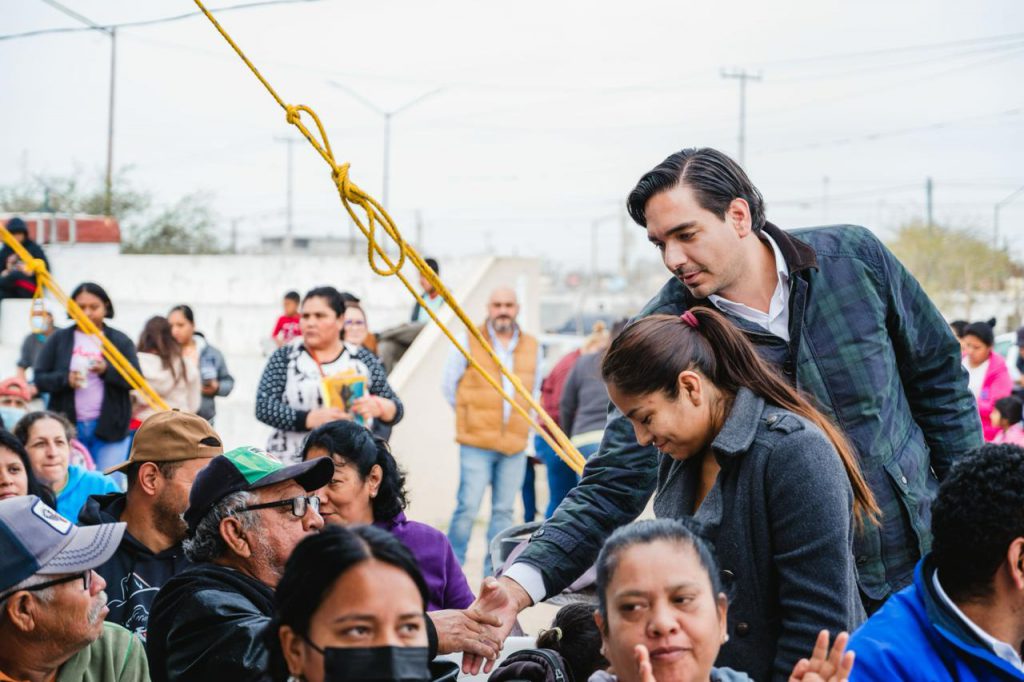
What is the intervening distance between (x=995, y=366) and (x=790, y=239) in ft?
25.9

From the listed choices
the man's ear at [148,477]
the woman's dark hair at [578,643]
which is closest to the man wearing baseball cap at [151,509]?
the man's ear at [148,477]

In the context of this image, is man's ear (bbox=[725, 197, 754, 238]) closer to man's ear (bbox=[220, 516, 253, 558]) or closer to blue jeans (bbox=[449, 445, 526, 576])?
man's ear (bbox=[220, 516, 253, 558])

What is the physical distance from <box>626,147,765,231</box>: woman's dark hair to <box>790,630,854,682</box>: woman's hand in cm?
128

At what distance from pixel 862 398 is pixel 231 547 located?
1711 mm

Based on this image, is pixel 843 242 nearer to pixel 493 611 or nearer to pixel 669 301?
pixel 669 301

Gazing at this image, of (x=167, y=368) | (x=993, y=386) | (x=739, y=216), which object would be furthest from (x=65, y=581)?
(x=993, y=386)

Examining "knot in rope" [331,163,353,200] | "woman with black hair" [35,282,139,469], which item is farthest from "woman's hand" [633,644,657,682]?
"woman with black hair" [35,282,139,469]

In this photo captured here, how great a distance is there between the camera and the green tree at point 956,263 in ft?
113

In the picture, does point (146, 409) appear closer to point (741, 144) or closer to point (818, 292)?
point (818, 292)

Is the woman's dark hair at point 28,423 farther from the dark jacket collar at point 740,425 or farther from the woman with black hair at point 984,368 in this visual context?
the woman with black hair at point 984,368

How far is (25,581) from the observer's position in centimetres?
299

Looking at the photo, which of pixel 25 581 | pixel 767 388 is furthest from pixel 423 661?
pixel 25 581

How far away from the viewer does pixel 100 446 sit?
28.1ft

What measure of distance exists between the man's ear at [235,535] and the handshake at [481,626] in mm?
626
